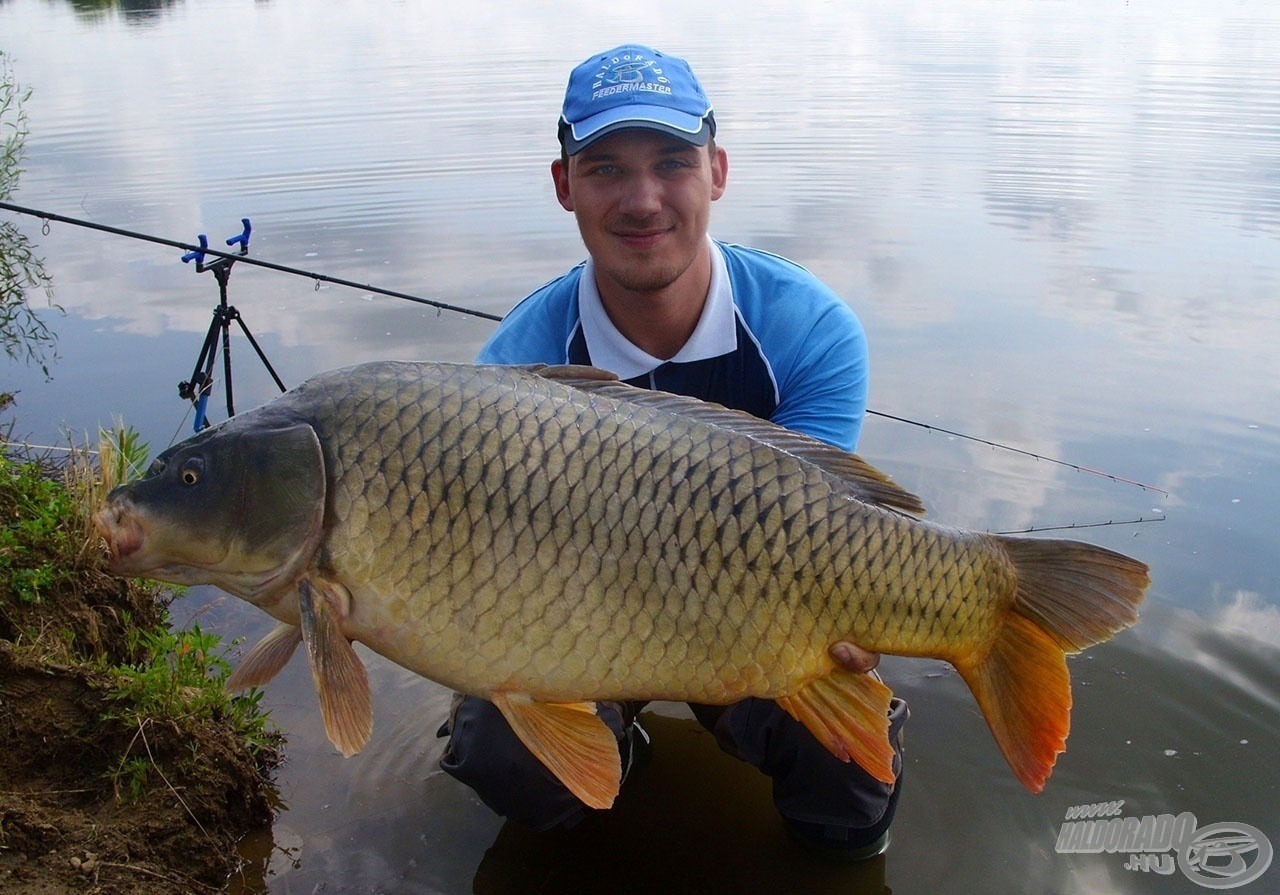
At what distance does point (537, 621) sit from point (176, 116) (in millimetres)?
11148

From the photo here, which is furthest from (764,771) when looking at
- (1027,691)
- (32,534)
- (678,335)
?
(32,534)

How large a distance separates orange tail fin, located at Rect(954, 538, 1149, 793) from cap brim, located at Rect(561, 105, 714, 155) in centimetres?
99

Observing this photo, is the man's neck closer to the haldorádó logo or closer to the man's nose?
the man's nose

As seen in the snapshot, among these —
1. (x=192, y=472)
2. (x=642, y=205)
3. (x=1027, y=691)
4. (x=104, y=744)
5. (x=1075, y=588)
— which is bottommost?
(x=104, y=744)

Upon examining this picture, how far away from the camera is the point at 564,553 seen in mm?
1469

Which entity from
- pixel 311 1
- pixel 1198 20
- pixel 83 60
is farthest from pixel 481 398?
pixel 311 1

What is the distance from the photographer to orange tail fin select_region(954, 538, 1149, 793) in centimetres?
158

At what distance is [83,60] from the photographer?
50.5 feet

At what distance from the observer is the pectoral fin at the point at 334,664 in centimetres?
144

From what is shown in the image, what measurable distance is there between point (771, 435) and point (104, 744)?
4.34 ft

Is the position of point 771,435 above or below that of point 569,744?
above

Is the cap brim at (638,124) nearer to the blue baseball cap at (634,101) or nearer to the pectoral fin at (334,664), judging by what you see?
the blue baseball cap at (634,101)

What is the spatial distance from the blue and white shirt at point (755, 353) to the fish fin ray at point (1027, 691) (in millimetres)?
554

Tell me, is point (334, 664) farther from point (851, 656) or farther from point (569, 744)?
point (851, 656)
